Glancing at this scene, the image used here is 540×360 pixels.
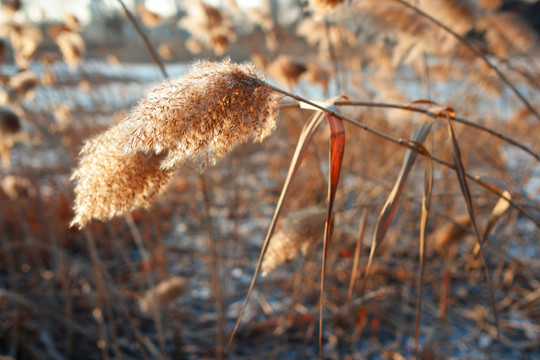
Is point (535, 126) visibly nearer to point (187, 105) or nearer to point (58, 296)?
point (187, 105)

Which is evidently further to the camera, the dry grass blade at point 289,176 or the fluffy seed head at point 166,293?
the fluffy seed head at point 166,293

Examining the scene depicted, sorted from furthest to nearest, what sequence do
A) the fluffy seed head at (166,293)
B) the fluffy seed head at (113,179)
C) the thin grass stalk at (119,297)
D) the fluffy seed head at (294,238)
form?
the fluffy seed head at (166,293), the thin grass stalk at (119,297), the fluffy seed head at (294,238), the fluffy seed head at (113,179)

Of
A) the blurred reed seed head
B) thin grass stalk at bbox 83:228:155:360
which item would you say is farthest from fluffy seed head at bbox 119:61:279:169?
thin grass stalk at bbox 83:228:155:360

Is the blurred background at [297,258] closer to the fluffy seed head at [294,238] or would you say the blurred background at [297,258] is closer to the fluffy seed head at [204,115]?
the fluffy seed head at [294,238]

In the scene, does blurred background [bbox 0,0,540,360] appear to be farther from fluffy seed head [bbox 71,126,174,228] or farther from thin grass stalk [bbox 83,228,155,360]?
fluffy seed head [bbox 71,126,174,228]

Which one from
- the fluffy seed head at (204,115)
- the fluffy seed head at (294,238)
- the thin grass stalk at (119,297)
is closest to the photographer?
the fluffy seed head at (204,115)

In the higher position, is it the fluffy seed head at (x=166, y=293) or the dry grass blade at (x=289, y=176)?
the fluffy seed head at (x=166, y=293)

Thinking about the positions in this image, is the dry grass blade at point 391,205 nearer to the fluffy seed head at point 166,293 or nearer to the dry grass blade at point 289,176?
the dry grass blade at point 289,176

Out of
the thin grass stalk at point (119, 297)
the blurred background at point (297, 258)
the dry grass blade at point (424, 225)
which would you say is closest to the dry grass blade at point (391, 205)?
the dry grass blade at point (424, 225)

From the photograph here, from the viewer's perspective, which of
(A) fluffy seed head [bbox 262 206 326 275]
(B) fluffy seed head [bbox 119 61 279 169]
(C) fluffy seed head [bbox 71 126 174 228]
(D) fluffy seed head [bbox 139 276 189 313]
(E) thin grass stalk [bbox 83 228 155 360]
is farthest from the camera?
(D) fluffy seed head [bbox 139 276 189 313]
